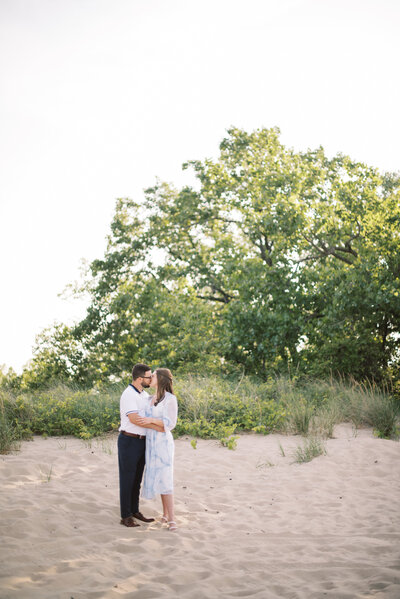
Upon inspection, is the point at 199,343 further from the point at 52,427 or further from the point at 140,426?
the point at 140,426

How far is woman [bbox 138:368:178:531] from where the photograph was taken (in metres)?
5.65

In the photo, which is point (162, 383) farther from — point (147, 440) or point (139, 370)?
→ point (147, 440)

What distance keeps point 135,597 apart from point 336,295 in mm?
11692

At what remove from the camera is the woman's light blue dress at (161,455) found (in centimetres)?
566

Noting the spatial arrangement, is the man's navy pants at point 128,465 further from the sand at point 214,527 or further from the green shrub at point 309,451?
the green shrub at point 309,451

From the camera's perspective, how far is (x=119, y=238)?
874 inches

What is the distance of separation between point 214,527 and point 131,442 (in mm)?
1463

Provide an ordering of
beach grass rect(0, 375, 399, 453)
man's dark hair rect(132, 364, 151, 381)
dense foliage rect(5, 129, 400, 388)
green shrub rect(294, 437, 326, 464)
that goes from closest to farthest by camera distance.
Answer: man's dark hair rect(132, 364, 151, 381)
green shrub rect(294, 437, 326, 464)
beach grass rect(0, 375, 399, 453)
dense foliage rect(5, 129, 400, 388)

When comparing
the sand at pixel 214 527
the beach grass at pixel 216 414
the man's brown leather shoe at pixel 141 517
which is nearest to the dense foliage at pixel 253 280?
the beach grass at pixel 216 414

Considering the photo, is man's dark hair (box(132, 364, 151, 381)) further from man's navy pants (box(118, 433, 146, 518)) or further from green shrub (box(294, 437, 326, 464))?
green shrub (box(294, 437, 326, 464))

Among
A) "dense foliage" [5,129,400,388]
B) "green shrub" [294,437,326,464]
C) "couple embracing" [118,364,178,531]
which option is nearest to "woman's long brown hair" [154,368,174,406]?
"couple embracing" [118,364,178,531]

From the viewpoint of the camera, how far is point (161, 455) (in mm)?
5684

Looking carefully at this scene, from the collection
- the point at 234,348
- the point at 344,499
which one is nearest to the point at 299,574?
the point at 344,499

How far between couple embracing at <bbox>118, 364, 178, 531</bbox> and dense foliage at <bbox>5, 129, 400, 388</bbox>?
9.67m
